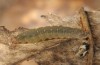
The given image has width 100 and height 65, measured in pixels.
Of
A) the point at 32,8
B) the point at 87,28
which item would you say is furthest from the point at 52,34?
the point at 32,8

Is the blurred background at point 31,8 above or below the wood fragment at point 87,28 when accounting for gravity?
above

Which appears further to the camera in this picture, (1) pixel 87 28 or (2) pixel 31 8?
(2) pixel 31 8

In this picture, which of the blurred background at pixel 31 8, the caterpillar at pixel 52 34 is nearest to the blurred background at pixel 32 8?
the blurred background at pixel 31 8

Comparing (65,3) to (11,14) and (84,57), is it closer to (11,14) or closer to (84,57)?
(11,14)

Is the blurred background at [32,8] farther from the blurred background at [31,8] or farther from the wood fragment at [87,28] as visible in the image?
the wood fragment at [87,28]

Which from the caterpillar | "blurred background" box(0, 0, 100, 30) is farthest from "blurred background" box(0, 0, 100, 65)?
the caterpillar

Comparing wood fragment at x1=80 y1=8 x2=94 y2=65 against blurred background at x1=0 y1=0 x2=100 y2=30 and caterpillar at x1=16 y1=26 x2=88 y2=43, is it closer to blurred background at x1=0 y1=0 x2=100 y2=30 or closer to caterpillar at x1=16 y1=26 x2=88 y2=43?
caterpillar at x1=16 y1=26 x2=88 y2=43

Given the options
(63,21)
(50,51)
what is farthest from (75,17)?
(50,51)

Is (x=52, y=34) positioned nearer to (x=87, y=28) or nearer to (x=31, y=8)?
(x=87, y=28)
